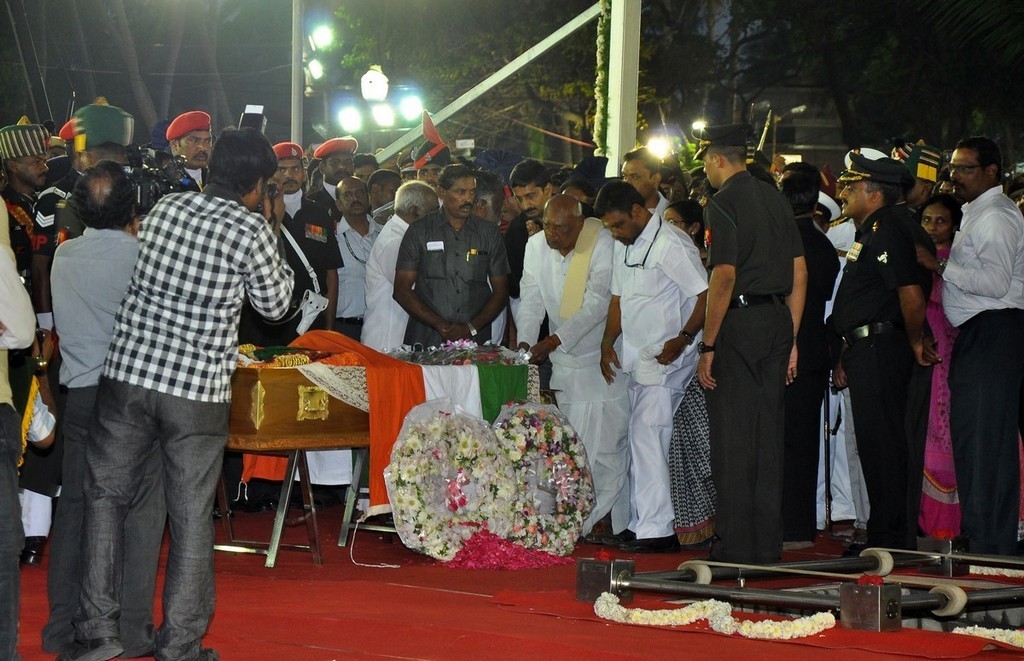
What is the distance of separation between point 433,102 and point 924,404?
25232mm

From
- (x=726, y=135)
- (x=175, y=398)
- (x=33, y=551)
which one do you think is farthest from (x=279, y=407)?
(x=726, y=135)

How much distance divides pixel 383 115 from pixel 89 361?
18498mm

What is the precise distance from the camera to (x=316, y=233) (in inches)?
336

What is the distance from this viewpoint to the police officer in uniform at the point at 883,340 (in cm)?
732

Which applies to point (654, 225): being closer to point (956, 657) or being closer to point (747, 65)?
point (956, 657)

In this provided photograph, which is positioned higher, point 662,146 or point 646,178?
point 662,146

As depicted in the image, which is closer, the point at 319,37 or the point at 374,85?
the point at 374,85

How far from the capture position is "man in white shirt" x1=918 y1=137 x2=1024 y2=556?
7270mm

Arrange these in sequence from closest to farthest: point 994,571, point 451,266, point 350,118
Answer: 1. point 994,571
2. point 451,266
3. point 350,118

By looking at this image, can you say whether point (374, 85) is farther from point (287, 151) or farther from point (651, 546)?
point (651, 546)

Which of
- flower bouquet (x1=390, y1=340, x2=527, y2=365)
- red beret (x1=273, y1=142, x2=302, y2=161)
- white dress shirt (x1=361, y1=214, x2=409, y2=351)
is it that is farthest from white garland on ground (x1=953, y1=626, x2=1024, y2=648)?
red beret (x1=273, y1=142, x2=302, y2=161)

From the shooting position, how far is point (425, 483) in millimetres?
6992

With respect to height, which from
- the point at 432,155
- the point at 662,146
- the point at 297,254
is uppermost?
the point at 662,146

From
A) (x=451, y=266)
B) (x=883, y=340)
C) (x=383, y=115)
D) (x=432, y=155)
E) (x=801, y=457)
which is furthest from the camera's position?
(x=383, y=115)
